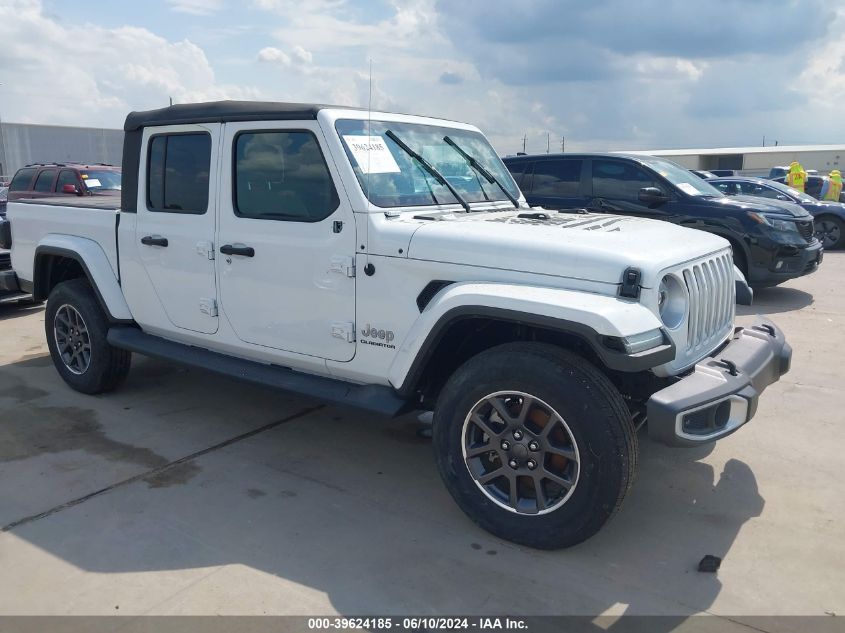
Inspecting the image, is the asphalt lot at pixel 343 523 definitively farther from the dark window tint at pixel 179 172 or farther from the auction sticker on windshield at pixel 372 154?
the auction sticker on windshield at pixel 372 154

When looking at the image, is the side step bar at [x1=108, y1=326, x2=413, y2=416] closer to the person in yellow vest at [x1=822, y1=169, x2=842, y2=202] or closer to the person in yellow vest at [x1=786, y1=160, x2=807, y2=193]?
the person in yellow vest at [x1=786, y1=160, x2=807, y2=193]

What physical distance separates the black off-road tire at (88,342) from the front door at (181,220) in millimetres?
766

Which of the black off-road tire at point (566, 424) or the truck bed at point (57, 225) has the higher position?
the truck bed at point (57, 225)

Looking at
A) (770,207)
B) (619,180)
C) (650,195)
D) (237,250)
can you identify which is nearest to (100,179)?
(619,180)

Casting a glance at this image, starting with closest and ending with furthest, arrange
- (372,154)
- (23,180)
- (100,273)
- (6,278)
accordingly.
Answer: (372,154), (100,273), (6,278), (23,180)

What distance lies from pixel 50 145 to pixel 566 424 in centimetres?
3830

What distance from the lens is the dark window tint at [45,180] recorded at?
12.5 meters

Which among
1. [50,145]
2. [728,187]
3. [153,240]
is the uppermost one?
[50,145]

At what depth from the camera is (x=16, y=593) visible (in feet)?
9.74

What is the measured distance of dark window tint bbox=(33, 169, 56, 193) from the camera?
12.5 meters

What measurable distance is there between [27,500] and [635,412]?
3163 mm

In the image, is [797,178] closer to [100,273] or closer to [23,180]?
[23,180]

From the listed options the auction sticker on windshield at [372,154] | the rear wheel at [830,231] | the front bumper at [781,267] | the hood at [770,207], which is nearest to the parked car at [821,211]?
the rear wheel at [830,231]

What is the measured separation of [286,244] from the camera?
154 inches
